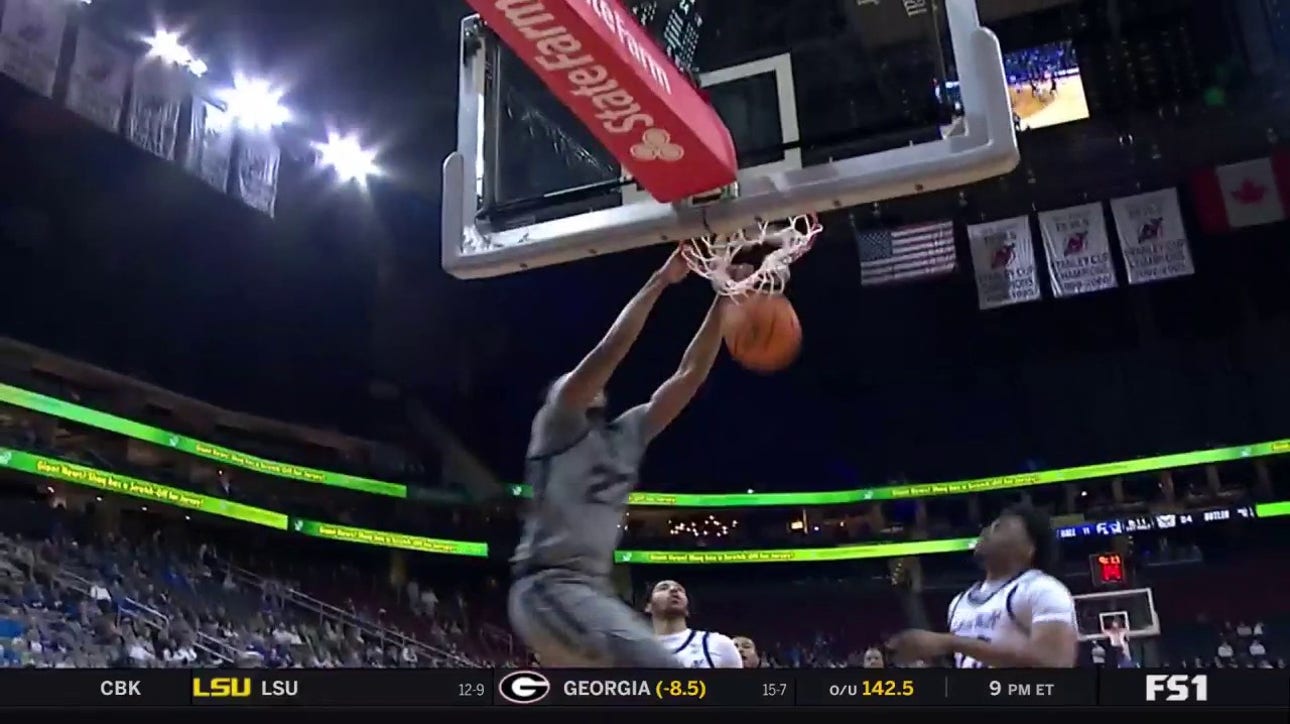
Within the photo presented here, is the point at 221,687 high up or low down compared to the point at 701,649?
down

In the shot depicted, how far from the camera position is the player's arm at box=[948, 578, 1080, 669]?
2.46m

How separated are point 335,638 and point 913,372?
4.50m

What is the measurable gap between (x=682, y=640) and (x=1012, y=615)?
36.7 inches

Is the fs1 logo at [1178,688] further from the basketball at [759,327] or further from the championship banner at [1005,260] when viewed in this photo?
the championship banner at [1005,260]

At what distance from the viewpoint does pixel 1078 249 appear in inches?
262

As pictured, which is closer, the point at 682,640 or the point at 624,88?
the point at 624,88

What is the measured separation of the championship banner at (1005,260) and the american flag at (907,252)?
0.18m

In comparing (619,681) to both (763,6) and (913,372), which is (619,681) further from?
(913,372)

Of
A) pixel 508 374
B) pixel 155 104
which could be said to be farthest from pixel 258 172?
pixel 508 374

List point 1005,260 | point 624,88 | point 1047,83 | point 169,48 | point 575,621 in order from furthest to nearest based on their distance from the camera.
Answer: point 1005,260 < point 169,48 < point 1047,83 < point 575,621 < point 624,88

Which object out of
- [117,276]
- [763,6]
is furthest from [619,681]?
[117,276]

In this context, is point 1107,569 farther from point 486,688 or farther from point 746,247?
point 486,688

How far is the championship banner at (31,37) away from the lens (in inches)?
235

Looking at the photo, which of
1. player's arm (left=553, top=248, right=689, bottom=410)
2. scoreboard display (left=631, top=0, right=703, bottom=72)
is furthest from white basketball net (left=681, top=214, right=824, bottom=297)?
scoreboard display (left=631, top=0, right=703, bottom=72)
